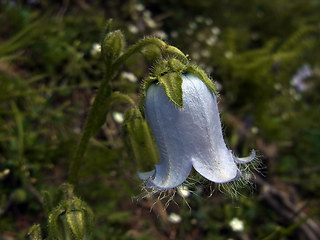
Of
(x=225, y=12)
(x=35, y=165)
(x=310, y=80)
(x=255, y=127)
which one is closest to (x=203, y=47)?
(x=225, y=12)

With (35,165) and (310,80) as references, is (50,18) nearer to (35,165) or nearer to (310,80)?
(35,165)

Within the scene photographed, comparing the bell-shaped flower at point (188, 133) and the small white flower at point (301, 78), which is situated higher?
the bell-shaped flower at point (188, 133)

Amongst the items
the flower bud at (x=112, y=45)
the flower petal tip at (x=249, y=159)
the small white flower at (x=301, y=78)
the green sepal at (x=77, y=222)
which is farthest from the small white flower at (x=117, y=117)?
the small white flower at (x=301, y=78)

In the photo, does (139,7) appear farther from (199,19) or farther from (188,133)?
(188,133)

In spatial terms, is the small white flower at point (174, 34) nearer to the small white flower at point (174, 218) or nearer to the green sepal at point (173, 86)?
the small white flower at point (174, 218)

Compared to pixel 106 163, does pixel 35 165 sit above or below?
below

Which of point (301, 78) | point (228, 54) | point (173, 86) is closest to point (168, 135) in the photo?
point (173, 86)
